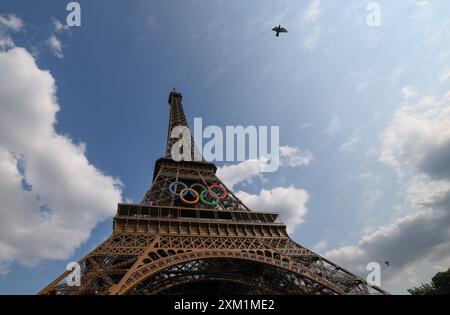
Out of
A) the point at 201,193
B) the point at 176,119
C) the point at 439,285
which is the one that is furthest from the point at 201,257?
the point at 439,285

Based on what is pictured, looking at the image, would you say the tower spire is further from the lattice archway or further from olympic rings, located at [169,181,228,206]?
the lattice archway

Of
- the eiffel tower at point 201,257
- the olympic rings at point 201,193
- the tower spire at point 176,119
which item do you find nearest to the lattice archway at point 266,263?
the eiffel tower at point 201,257

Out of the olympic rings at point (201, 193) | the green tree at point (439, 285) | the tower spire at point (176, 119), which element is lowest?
the green tree at point (439, 285)

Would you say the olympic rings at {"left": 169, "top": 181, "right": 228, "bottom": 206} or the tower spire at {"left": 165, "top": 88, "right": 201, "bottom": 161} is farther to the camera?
the tower spire at {"left": 165, "top": 88, "right": 201, "bottom": 161}

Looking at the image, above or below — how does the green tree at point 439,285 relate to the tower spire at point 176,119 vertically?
below

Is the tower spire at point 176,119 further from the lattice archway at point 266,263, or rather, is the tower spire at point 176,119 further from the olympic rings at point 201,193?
the lattice archway at point 266,263

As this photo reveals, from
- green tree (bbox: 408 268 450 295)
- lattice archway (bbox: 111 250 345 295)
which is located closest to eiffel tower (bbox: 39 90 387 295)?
lattice archway (bbox: 111 250 345 295)

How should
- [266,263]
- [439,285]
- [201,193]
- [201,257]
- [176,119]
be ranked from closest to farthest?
[201,257], [266,263], [201,193], [439,285], [176,119]

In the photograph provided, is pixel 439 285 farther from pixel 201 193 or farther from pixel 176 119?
pixel 176 119

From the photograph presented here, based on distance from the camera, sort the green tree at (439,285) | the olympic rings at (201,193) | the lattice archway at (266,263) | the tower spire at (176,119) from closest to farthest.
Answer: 1. the lattice archway at (266,263)
2. the olympic rings at (201,193)
3. the green tree at (439,285)
4. the tower spire at (176,119)
